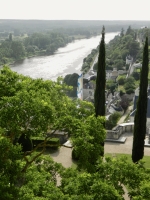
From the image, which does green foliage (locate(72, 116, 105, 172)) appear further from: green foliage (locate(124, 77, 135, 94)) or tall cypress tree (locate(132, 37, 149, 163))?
green foliage (locate(124, 77, 135, 94))

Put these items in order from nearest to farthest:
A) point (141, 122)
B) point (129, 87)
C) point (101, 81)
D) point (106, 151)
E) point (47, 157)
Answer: point (47, 157) < point (141, 122) < point (101, 81) < point (106, 151) < point (129, 87)

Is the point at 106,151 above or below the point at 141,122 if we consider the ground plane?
below

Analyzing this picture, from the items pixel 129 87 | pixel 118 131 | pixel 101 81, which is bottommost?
pixel 129 87

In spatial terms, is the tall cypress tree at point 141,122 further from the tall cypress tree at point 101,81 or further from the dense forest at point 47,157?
the dense forest at point 47,157

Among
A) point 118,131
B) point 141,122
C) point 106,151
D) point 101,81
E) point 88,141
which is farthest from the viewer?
point 118,131

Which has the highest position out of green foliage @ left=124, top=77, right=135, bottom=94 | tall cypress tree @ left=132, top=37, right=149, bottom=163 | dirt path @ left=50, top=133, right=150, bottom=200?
tall cypress tree @ left=132, top=37, right=149, bottom=163

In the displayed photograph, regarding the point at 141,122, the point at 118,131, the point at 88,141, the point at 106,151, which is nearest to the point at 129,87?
the point at 118,131

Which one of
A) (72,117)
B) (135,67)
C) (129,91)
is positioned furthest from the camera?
(135,67)

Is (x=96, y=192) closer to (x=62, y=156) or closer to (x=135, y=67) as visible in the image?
(x=62, y=156)

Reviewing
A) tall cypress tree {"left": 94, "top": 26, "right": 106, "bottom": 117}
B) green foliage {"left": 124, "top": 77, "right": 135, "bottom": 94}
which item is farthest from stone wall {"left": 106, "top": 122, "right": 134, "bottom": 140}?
green foliage {"left": 124, "top": 77, "right": 135, "bottom": 94}

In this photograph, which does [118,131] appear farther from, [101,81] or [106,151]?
[101,81]

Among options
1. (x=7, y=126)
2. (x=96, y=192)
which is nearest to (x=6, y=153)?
(x=7, y=126)
